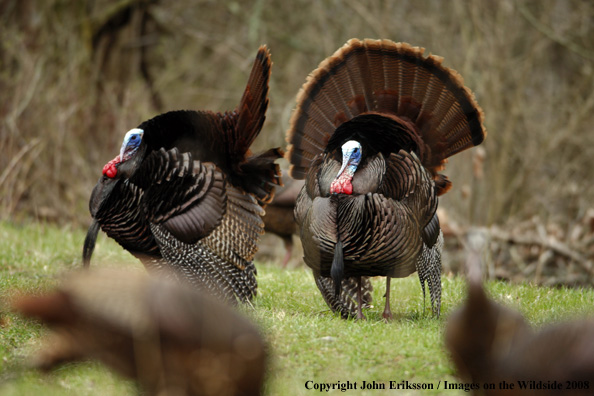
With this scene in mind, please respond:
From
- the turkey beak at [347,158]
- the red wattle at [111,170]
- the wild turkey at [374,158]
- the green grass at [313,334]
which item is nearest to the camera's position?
the green grass at [313,334]

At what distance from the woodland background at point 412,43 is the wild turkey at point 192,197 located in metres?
4.04

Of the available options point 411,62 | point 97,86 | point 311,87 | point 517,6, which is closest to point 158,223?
point 311,87

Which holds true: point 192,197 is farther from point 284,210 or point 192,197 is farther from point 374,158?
point 284,210

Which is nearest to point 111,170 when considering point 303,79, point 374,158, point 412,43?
point 374,158

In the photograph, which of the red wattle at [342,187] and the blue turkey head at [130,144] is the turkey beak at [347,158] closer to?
the red wattle at [342,187]

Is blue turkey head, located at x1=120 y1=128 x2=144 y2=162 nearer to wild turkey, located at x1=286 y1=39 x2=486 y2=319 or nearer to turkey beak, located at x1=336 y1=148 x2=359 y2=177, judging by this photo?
wild turkey, located at x1=286 y1=39 x2=486 y2=319

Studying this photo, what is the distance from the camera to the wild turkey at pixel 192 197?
5465 mm

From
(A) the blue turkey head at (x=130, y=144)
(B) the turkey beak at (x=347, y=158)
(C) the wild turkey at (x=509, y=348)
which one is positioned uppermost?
(C) the wild turkey at (x=509, y=348)

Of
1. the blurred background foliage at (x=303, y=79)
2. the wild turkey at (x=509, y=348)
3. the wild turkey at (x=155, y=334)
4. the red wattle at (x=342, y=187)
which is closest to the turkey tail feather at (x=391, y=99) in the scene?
the red wattle at (x=342, y=187)

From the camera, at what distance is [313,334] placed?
14.4 feet

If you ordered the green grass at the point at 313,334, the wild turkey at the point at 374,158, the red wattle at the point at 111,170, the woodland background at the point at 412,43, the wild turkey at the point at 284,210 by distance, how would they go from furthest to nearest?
1. the woodland background at the point at 412,43
2. the wild turkey at the point at 284,210
3. the red wattle at the point at 111,170
4. the wild turkey at the point at 374,158
5. the green grass at the point at 313,334

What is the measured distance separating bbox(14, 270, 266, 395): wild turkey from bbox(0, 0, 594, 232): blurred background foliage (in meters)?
6.63

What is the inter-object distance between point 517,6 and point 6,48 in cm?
739

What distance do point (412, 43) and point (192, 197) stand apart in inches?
265
